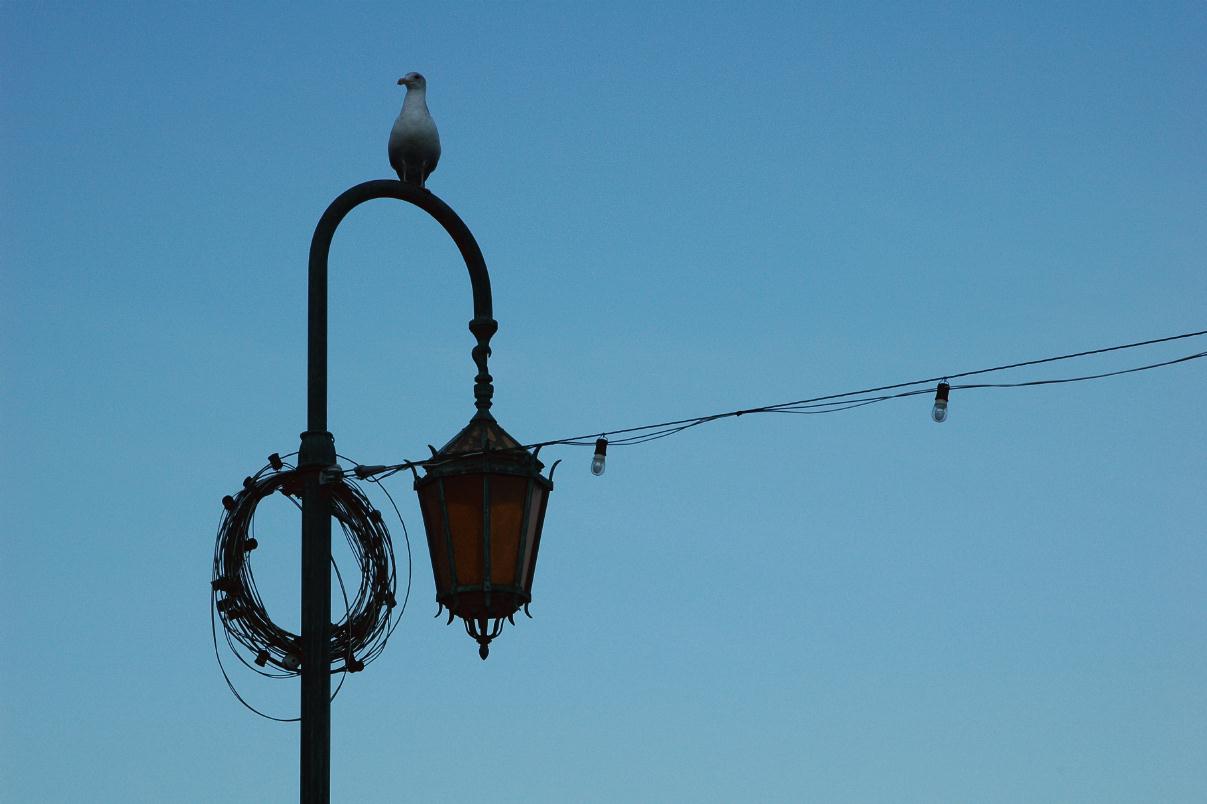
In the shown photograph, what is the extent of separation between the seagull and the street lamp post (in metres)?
1.10

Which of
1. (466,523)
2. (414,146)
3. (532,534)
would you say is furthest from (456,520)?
(414,146)

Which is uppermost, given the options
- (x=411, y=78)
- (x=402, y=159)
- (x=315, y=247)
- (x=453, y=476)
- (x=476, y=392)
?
(x=411, y=78)

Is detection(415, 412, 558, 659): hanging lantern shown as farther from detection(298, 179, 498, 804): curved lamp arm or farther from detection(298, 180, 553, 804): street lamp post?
detection(298, 179, 498, 804): curved lamp arm

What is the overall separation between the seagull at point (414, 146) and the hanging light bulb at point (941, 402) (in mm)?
2480

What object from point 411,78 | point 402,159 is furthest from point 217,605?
point 411,78

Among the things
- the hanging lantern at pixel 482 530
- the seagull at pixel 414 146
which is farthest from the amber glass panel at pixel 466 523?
the seagull at pixel 414 146

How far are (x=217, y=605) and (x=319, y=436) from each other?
99 cm

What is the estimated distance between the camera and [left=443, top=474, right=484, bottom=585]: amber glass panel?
22.5ft

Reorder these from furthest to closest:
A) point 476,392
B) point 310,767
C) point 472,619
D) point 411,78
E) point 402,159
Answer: point 411,78 → point 402,159 → point 476,392 → point 472,619 → point 310,767

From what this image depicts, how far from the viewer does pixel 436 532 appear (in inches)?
274

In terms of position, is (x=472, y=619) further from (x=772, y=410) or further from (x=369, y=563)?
(x=772, y=410)

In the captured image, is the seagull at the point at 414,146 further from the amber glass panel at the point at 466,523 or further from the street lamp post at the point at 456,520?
the amber glass panel at the point at 466,523

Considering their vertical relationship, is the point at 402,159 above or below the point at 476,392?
above

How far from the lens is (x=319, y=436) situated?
700 centimetres
